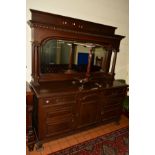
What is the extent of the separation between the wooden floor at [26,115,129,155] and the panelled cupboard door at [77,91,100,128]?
22 cm

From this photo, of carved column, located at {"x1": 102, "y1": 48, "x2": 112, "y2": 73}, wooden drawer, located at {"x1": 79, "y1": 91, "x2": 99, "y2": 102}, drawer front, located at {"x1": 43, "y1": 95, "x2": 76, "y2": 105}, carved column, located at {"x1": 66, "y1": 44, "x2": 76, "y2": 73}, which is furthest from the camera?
Answer: carved column, located at {"x1": 102, "y1": 48, "x2": 112, "y2": 73}

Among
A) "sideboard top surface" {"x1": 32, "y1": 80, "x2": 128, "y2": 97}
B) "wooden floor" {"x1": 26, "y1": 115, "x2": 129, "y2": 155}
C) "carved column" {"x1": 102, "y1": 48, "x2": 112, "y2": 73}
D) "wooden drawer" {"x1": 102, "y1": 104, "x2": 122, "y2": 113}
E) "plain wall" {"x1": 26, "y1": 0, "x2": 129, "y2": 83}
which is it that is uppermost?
"plain wall" {"x1": 26, "y1": 0, "x2": 129, "y2": 83}

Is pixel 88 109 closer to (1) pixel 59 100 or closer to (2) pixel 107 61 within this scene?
(1) pixel 59 100

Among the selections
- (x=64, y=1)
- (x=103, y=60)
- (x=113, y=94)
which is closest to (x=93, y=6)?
(x=64, y=1)

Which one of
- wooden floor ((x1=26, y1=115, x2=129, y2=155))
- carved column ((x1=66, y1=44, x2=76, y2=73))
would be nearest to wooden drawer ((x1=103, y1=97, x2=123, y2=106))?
wooden floor ((x1=26, y1=115, x2=129, y2=155))

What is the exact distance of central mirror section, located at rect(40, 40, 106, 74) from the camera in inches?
89.8

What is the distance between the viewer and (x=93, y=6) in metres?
2.65

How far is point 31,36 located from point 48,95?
0.95m

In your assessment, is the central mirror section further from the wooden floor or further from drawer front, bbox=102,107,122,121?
the wooden floor

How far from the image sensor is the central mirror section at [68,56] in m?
2.28
